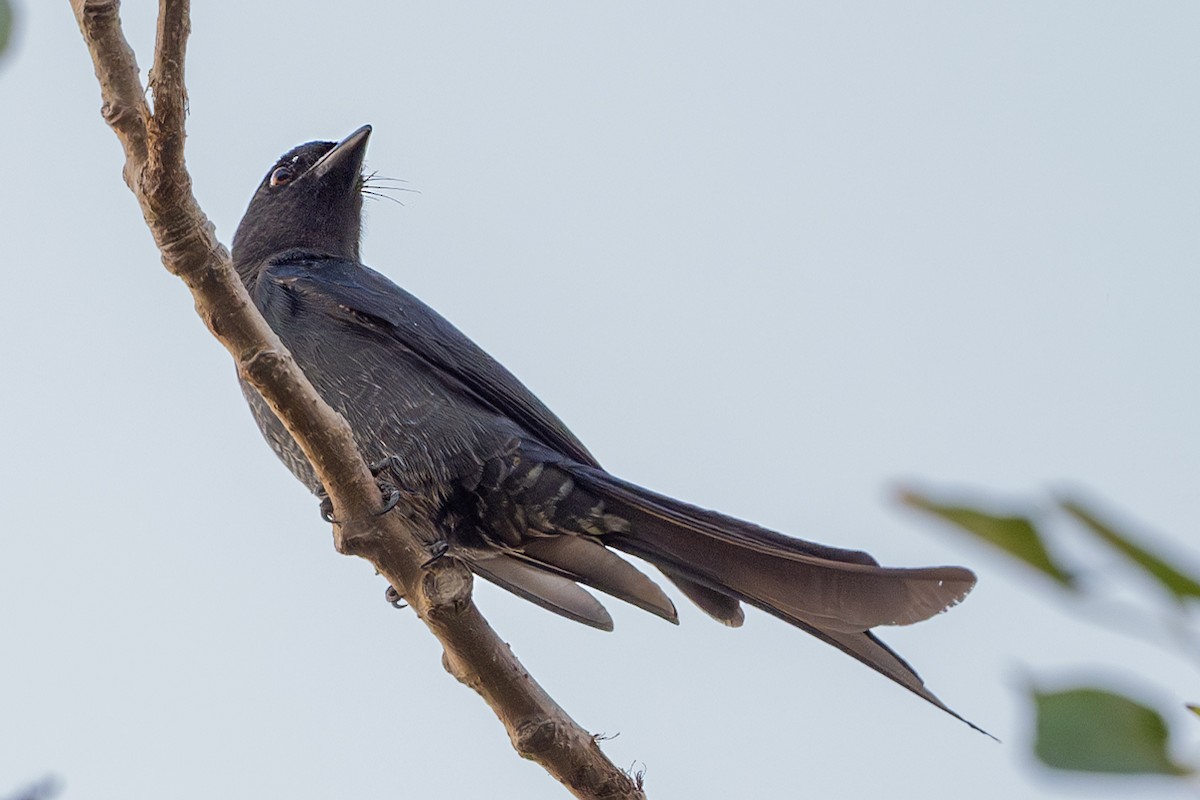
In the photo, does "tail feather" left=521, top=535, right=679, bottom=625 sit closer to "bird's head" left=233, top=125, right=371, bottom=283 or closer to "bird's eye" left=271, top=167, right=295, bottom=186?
"bird's head" left=233, top=125, right=371, bottom=283

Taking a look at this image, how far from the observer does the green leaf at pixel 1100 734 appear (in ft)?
1.99

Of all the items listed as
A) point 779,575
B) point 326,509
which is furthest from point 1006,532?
point 326,509

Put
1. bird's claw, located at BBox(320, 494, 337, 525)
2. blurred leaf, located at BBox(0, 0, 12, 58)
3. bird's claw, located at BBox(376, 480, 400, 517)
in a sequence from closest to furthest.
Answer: blurred leaf, located at BBox(0, 0, 12, 58), bird's claw, located at BBox(376, 480, 400, 517), bird's claw, located at BBox(320, 494, 337, 525)

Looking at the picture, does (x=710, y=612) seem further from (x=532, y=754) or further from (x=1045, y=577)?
Result: (x=1045, y=577)

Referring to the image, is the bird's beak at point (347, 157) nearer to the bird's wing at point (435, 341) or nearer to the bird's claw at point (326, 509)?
the bird's wing at point (435, 341)

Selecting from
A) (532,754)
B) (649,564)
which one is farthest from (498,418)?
(532,754)

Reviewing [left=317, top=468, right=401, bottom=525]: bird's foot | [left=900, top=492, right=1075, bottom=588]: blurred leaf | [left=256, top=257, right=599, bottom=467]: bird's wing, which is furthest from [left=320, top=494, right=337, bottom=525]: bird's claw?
[left=900, top=492, right=1075, bottom=588]: blurred leaf

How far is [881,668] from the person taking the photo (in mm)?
3336

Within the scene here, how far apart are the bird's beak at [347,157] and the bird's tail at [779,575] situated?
190 centimetres

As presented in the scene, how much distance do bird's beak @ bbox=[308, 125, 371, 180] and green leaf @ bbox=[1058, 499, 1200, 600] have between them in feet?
16.2

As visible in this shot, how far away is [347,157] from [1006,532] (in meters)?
4.95

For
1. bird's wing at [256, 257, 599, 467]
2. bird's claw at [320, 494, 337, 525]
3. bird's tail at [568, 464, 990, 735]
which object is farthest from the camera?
bird's wing at [256, 257, 599, 467]

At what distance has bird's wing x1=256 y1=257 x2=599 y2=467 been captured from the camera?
4348 mm

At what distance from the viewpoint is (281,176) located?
538 centimetres
